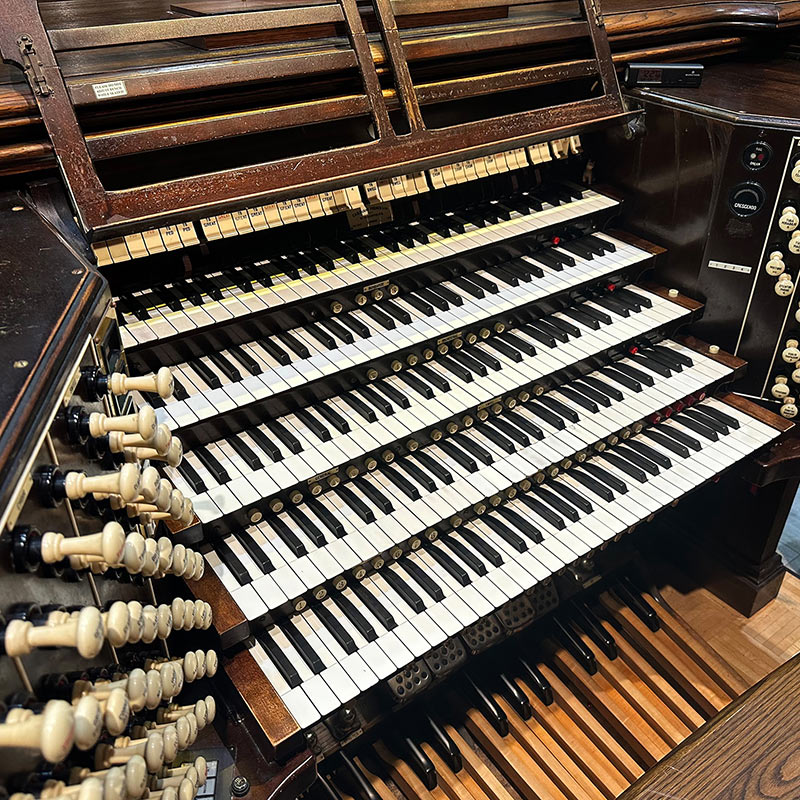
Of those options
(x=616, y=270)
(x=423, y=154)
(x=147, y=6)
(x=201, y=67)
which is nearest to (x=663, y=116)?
(x=616, y=270)

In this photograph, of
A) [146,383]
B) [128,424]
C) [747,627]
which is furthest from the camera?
[747,627]

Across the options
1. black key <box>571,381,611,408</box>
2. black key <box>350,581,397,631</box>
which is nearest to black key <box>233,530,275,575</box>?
black key <box>350,581,397,631</box>

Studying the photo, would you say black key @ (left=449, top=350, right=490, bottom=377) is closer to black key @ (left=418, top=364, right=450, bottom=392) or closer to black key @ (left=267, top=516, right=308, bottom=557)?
black key @ (left=418, top=364, right=450, bottom=392)

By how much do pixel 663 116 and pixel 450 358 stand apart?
115 centimetres

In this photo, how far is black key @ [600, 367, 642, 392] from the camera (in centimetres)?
249

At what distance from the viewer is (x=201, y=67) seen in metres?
1.92

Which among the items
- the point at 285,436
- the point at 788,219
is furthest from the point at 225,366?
the point at 788,219

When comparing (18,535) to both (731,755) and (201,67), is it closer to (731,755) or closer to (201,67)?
(731,755)

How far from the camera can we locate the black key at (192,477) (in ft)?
6.01

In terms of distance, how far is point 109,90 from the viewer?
1.78m

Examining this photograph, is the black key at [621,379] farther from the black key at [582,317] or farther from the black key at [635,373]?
the black key at [582,317]

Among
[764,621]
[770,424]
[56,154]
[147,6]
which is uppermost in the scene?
[147,6]

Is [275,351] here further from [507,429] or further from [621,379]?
[621,379]

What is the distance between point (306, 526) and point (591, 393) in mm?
1085
